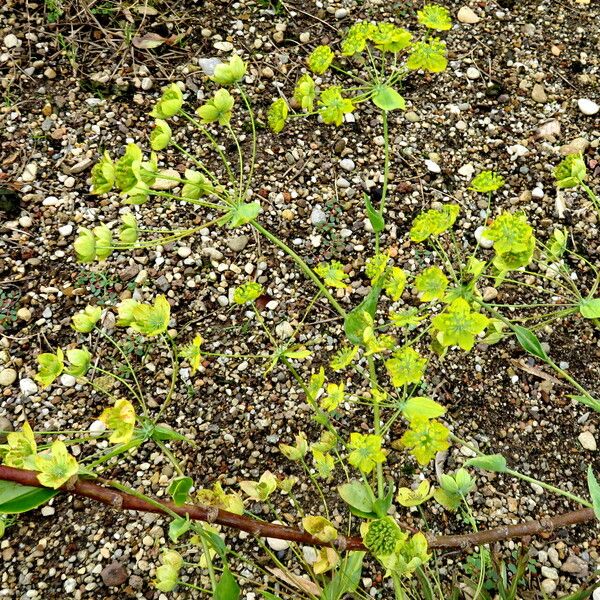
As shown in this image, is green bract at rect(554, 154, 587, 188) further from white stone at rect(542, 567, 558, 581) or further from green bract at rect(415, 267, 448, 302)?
white stone at rect(542, 567, 558, 581)

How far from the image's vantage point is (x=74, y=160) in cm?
197

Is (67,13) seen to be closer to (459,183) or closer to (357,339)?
(459,183)

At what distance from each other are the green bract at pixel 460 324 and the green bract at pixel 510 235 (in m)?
0.11

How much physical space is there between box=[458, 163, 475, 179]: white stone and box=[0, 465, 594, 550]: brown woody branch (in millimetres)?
1023

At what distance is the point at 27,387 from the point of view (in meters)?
1.70

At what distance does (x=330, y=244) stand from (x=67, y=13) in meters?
1.11

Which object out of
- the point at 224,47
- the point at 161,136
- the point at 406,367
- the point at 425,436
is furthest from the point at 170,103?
the point at 224,47

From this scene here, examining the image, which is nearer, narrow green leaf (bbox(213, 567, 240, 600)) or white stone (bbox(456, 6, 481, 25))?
narrow green leaf (bbox(213, 567, 240, 600))

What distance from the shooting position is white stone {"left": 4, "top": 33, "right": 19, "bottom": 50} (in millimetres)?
2098

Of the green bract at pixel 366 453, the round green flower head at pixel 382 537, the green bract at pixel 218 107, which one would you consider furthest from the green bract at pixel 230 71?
the round green flower head at pixel 382 537

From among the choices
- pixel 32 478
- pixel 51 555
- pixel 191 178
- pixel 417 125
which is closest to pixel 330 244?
pixel 417 125

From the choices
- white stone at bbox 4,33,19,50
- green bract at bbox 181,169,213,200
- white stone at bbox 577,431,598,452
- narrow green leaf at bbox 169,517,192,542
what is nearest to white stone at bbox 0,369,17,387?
green bract at bbox 181,169,213,200

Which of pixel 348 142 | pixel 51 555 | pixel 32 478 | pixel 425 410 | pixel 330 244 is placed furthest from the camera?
pixel 348 142

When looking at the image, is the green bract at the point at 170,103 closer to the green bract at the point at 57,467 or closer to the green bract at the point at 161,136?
the green bract at the point at 161,136
